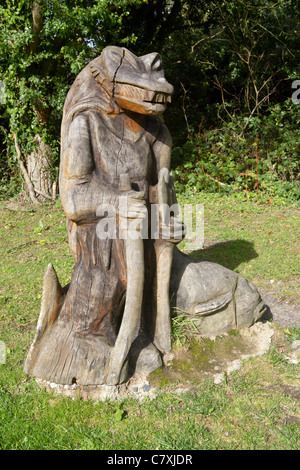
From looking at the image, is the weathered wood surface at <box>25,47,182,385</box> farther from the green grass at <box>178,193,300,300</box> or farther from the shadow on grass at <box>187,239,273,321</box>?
the shadow on grass at <box>187,239,273,321</box>

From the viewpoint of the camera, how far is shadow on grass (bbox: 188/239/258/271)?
586cm

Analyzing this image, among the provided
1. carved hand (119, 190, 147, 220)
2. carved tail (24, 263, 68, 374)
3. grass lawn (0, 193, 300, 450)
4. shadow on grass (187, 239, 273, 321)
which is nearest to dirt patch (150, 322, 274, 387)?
grass lawn (0, 193, 300, 450)

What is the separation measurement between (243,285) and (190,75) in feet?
31.7

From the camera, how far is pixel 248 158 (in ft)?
31.7

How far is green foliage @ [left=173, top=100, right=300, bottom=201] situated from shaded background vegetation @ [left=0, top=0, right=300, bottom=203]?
0.9 inches

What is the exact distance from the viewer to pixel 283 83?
11453mm

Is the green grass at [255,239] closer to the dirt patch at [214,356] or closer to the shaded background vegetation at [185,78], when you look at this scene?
the shaded background vegetation at [185,78]

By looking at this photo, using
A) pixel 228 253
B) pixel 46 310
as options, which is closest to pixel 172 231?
pixel 46 310

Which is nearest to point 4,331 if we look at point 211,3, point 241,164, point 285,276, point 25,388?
point 25,388

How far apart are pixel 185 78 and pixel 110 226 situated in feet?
32.5

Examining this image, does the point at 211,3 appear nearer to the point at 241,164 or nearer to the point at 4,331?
the point at 241,164

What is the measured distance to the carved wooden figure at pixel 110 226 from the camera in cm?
300

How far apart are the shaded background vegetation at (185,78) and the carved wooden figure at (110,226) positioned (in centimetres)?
471

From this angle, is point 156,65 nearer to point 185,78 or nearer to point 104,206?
point 104,206
